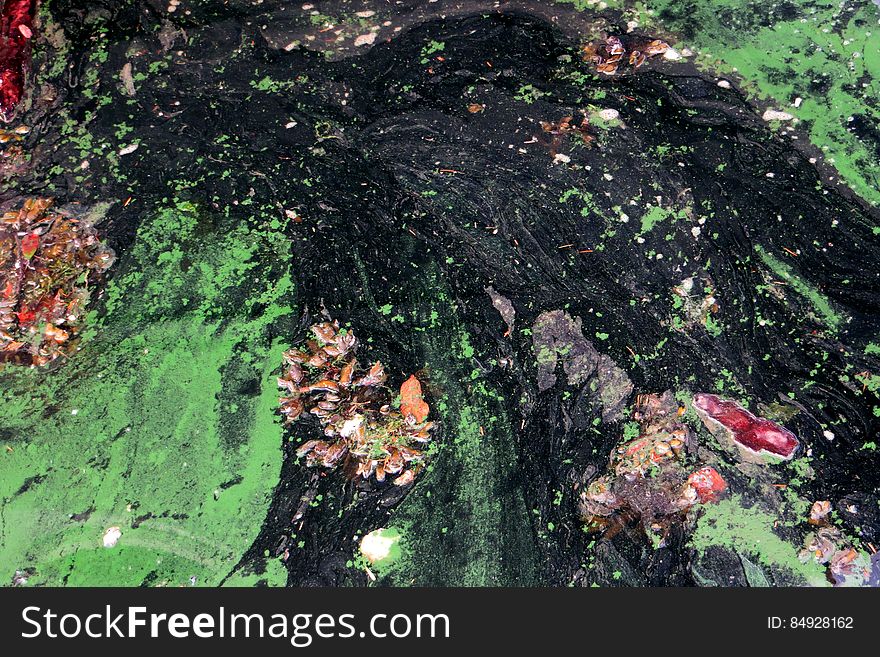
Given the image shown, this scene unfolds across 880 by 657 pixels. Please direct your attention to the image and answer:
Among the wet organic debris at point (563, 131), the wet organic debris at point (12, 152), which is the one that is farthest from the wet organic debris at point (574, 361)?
the wet organic debris at point (12, 152)

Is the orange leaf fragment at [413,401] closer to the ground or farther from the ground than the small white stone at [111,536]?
farther from the ground

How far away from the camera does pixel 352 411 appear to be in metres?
1.95

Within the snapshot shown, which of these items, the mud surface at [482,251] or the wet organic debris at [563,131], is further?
the wet organic debris at [563,131]

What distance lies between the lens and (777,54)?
87.0 inches

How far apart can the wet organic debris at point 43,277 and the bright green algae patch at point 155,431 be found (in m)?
0.07

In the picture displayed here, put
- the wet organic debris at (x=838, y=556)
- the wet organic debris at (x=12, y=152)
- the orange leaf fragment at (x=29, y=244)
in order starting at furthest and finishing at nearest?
the wet organic debris at (x=12, y=152)
the orange leaf fragment at (x=29, y=244)
the wet organic debris at (x=838, y=556)

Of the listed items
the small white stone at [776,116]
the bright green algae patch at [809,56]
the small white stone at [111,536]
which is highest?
the bright green algae patch at [809,56]

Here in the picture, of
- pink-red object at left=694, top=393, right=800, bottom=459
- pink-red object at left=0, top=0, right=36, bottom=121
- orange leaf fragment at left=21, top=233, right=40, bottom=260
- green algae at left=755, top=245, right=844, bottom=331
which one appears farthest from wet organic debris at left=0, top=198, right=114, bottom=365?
green algae at left=755, top=245, right=844, bottom=331

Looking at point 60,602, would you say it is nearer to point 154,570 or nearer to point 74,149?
point 154,570

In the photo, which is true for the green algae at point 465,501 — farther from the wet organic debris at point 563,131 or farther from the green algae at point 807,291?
the green algae at point 807,291

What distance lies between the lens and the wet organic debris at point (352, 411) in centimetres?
193

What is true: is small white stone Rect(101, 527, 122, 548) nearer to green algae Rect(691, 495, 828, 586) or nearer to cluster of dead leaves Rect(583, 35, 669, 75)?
green algae Rect(691, 495, 828, 586)

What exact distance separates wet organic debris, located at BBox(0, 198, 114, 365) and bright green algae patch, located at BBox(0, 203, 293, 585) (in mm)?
73

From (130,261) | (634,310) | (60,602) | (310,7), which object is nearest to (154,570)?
(60,602)
